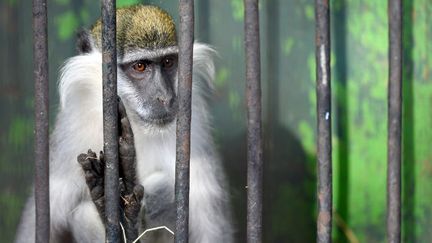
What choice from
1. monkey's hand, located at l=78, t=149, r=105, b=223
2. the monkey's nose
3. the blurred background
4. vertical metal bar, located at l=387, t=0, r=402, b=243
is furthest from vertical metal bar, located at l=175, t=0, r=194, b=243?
the blurred background

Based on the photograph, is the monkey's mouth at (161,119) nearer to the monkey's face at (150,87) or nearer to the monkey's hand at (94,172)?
the monkey's face at (150,87)

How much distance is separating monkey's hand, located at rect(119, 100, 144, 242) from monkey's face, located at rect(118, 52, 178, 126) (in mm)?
505

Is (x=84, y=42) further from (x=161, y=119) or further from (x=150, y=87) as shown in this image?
(x=161, y=119)

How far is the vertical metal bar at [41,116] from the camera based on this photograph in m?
1.94

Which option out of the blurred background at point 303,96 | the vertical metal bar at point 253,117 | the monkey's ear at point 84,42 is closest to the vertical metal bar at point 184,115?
the vertical metal bar at point 253,117

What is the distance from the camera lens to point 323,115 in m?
2.04

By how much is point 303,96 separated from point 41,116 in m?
1.58

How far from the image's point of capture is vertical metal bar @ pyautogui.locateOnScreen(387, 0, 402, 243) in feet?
6.68

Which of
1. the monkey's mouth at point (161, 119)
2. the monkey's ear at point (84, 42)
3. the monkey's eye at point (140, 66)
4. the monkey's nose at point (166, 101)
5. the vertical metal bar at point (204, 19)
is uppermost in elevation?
the vertical metal bar at point (204, 19)

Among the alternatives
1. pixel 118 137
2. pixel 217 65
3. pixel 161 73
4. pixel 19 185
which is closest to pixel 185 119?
pixel 118 137

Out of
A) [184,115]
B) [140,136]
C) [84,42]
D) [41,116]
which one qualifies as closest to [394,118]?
[184,115]

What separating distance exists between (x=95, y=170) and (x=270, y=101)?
134 centimetres

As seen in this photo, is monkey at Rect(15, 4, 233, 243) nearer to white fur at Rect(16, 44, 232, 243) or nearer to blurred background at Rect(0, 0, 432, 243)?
white fur at Rect(16, 44, 232, 243)

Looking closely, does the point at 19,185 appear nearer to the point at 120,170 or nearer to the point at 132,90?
the point at 132,90
